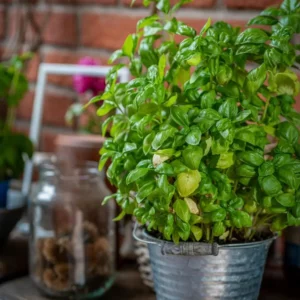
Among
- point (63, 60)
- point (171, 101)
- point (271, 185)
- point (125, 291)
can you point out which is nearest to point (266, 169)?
point (271, 185)

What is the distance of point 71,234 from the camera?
948 mm

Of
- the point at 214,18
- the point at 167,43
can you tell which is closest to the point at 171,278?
the point at 167,43

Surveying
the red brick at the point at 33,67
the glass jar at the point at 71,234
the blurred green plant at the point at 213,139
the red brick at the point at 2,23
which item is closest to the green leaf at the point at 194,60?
the blurred green plant at the point at 213,139

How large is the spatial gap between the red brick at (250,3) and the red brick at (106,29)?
22cm

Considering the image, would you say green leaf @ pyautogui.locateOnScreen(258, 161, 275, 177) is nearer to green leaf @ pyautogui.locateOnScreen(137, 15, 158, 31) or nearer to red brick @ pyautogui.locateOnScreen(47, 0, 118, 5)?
green leaf @ pyautogui.locateOnScreen(137, 15, 158, 31)

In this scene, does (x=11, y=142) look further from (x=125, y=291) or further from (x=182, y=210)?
(x=182, y=210)

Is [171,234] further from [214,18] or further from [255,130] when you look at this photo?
[214,18]

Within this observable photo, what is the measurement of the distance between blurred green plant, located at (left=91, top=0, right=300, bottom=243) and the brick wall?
1.52 ft

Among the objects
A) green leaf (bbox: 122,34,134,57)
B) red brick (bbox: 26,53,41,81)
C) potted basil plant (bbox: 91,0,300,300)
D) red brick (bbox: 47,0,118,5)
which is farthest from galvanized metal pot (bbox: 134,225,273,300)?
red brick (bbox: 26,53,41,81)

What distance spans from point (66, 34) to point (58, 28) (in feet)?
0.10

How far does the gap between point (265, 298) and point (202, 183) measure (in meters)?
0.30

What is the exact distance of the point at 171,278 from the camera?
0.73 metres

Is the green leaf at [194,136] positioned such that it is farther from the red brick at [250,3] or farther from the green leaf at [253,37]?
the red brick at [250,3]

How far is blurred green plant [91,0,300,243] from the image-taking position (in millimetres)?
654
